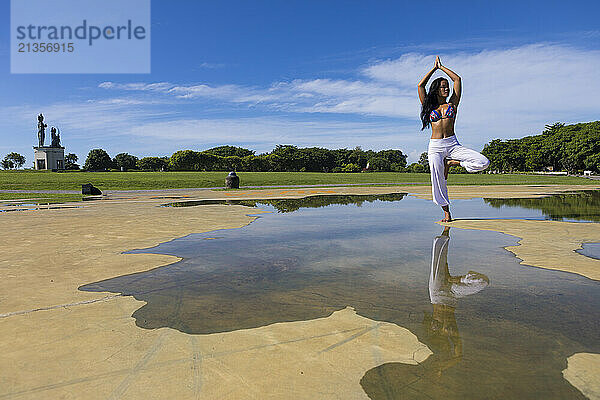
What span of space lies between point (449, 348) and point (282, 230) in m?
5.51

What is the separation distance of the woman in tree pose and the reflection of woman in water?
3887mm

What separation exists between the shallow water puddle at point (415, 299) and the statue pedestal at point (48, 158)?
269 ft

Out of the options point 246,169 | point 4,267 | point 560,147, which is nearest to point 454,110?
point 4,267

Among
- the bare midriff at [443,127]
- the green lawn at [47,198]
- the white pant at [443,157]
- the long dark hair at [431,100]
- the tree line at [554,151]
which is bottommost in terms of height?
the green lawn at [47,198]

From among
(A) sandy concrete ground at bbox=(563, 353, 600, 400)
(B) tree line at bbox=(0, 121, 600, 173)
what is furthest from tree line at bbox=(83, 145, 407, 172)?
(A) sandy concrete ground at bbox=(563, 353, 600, 400)

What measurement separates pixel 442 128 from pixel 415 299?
6.25m

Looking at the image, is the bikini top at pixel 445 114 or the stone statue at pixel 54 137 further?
the stone statue at pixel 54 137

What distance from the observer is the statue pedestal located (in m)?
74.2

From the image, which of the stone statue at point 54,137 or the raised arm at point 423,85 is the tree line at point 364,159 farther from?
the raised arm at point 423,85

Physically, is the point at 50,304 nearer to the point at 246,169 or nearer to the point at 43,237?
the point at 43,237

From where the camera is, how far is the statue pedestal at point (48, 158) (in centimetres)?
7421

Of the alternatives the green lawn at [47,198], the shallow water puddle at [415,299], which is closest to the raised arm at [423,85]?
the shallow water puddle at [415,299]

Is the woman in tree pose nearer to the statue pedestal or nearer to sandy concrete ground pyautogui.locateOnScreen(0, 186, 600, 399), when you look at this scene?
sandy concrete ground pyautogui.locateOnScreen(0, 186, 600, 399)

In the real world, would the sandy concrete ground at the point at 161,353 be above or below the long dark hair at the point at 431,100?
below
